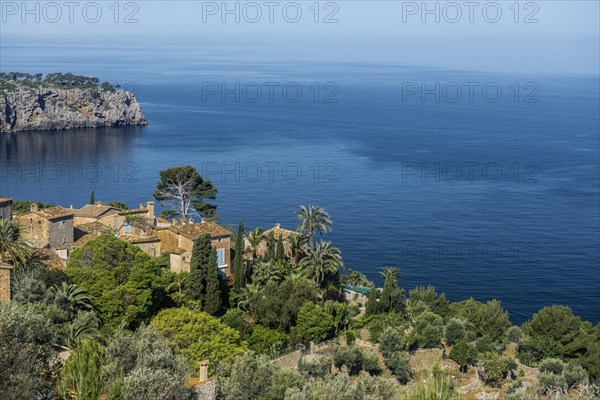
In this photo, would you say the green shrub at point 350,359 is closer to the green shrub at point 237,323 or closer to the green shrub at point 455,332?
the green shrub at point 237,323

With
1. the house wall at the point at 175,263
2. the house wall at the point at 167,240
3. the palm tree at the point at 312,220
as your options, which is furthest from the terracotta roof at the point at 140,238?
the palm tree at the point at 312,220

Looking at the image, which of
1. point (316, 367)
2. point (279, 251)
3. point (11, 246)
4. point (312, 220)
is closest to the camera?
point (316, 367)

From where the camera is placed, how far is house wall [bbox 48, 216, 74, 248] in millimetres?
52244

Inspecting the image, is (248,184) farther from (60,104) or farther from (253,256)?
(60,104)

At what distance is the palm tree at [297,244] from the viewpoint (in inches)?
2138

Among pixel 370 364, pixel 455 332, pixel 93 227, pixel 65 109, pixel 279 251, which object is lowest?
pixel 370 364

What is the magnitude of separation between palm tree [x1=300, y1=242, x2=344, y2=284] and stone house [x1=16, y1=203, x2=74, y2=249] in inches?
560

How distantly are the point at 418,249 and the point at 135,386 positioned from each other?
215 ft

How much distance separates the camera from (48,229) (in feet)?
171

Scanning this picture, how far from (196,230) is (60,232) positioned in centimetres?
832

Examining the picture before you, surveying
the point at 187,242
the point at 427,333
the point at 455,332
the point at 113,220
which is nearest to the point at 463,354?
the point at 455,332

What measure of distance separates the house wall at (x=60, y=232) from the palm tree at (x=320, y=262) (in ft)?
46.3

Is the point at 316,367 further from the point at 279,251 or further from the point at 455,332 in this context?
the point at 279,251

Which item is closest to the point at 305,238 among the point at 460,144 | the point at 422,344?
the point at 422,344
